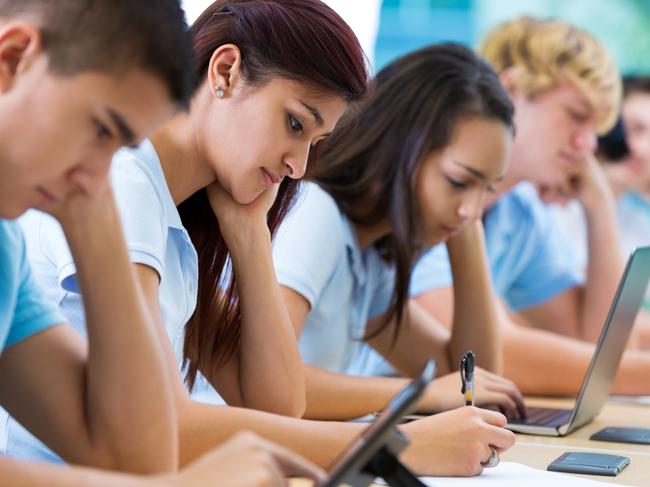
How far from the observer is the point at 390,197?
1933 millimetres

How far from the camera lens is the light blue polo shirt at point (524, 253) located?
8.65 feet

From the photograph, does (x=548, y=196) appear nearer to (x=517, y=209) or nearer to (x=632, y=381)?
(x=517, y=209)

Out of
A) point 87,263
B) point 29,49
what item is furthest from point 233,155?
point 29,49

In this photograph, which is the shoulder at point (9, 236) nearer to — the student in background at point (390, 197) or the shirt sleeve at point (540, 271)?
the student in background at point (390, 197)

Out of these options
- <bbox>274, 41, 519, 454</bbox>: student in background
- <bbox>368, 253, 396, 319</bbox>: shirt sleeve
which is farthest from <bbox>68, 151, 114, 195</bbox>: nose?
<bbox>368, 253, 396, 319</bbox>: shirt sleeve

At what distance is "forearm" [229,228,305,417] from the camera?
1534 mm

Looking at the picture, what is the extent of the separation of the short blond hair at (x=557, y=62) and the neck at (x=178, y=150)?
5.21 ft

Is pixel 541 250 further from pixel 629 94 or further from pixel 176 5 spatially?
pixel 176 5

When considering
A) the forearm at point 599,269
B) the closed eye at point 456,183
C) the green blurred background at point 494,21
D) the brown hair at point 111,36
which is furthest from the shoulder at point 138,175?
the green blurred background at point 494,21

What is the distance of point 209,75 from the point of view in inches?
54.2

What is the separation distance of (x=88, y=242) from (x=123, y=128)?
0.53ft

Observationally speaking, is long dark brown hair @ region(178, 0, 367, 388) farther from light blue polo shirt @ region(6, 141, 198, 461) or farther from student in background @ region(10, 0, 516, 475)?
light blue polo shirt @ region(6, 141, 198, 461)

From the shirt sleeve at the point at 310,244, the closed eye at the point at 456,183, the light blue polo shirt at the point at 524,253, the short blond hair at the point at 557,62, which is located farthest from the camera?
the short blond hair at the point at 557,62

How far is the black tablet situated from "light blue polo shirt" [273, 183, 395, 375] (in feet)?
2.92
